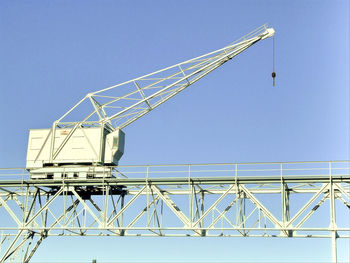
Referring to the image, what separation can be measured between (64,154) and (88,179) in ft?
12.3

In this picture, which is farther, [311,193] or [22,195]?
[22,195]

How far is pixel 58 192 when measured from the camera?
52.7 m

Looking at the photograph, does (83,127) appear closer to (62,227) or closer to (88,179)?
(88,179)

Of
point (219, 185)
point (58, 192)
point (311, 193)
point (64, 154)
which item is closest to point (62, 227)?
point (58, 192)

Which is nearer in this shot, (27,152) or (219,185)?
(219,185)

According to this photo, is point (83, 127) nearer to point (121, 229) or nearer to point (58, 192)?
point (58, 192)

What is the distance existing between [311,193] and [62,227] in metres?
18.4

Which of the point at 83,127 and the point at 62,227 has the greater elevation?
the point at 83,127

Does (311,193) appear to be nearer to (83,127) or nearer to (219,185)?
(219,185)

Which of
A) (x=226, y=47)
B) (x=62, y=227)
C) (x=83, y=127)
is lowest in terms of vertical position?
(x=62, y=227)

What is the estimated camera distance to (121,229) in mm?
50125

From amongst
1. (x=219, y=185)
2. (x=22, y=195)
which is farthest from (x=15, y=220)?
(x=219, y=185)

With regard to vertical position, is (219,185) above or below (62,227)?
above

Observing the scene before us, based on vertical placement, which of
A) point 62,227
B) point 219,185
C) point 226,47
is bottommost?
→ point 62,227
